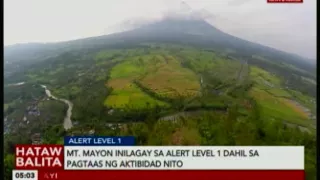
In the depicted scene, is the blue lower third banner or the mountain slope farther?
the mountain slope

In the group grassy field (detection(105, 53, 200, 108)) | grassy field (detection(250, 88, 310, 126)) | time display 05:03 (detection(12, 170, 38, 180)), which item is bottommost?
time display 05:03 (detection(12, 170, 38, 180))

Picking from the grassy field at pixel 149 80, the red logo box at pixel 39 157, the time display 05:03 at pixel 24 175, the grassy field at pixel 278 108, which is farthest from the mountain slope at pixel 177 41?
the time display 05:03 at pixel 24 175

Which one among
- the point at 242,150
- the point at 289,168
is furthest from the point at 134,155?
the point at 289,168

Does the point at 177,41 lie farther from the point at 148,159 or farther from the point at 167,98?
the point at 148,159

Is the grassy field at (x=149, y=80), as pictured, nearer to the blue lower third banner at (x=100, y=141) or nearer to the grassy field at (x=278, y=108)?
the blue lower third banner at (x=100, y=141)

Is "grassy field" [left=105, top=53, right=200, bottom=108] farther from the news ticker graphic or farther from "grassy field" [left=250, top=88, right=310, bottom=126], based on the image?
"grassy field" [left=250, top=88, right=310, bottom=126]

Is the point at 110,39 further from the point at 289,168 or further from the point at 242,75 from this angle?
the point at 289,168

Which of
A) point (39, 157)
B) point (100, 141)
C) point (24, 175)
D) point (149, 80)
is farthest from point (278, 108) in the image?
point (24, 175)

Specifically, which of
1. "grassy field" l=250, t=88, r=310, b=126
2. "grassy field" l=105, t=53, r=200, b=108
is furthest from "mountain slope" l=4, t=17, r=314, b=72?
"grassy field" l=250, t=88, r=310, b=126
